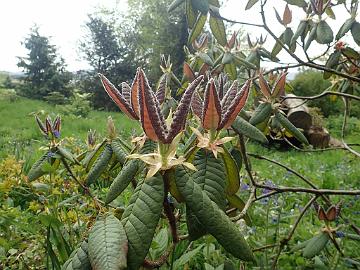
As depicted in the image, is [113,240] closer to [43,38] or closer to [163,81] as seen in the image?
[163,81]

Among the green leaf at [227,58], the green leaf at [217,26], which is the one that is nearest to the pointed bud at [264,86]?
the green leaf at [217,26]

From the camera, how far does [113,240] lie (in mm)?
446

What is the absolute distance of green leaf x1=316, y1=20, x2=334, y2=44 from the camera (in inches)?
49.3

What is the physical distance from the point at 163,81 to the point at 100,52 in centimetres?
1595

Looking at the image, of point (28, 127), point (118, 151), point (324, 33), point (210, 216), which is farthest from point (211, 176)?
point (28, 127)

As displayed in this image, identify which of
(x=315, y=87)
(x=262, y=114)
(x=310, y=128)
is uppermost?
(x=262, y=114)

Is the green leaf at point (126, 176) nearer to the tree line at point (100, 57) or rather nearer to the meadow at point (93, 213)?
the meadow at point (93, 213)

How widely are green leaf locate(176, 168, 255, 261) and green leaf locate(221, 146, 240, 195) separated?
5.1 inches

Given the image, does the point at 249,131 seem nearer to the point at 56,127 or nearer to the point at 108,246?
the point at 108,246

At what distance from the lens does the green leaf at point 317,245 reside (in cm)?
105

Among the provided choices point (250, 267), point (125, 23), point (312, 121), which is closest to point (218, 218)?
point (250, 267)

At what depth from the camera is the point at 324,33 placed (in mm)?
1263

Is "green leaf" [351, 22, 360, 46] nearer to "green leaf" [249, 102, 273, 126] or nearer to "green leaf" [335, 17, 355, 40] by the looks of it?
Result: "green leaf" [335, 17, 355, 40]

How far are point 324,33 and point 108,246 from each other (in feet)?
3.62
